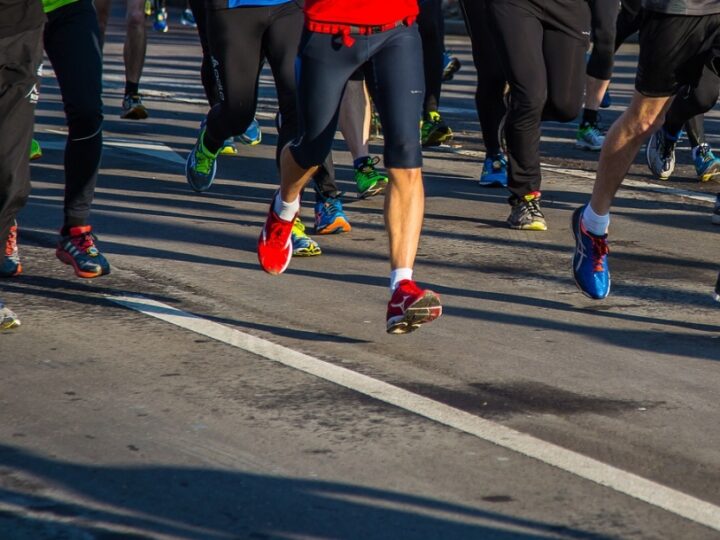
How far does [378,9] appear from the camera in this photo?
5.55m

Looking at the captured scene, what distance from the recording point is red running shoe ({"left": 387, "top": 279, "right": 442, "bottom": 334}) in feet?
17.8

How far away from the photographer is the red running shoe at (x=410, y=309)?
5.43m

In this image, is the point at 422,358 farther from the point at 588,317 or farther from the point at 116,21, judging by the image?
the point at 116,21

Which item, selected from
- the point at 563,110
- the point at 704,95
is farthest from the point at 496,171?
the point at 704,95

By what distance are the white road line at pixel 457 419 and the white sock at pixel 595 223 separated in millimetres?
1650

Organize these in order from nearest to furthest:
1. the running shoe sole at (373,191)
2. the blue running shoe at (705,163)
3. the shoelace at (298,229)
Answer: the shoelace at (298,229)
the running shoe sole at (373,191)
the blue running shoe at (705,163)

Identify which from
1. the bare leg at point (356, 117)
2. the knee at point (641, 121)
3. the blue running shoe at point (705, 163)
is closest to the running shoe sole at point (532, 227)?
the bare leg at point (356, 117)

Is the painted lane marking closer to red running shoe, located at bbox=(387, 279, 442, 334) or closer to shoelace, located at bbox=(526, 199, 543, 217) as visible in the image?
shoelace, located at bbox=(526, 199, 543, 217)

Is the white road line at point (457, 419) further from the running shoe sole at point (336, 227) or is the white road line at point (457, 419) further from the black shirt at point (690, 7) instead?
the black shirt at point (690, 7)

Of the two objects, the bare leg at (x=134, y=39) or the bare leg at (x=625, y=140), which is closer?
the bare leg at (x=625, y=140)

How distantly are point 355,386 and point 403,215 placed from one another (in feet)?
3.02

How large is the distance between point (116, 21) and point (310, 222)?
20.5 m

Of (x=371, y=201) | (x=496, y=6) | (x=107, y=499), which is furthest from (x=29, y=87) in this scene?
Answer: (x=371, y=201)

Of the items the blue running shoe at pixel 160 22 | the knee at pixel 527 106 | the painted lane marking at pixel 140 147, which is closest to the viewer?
the knee at pixel 527 106
